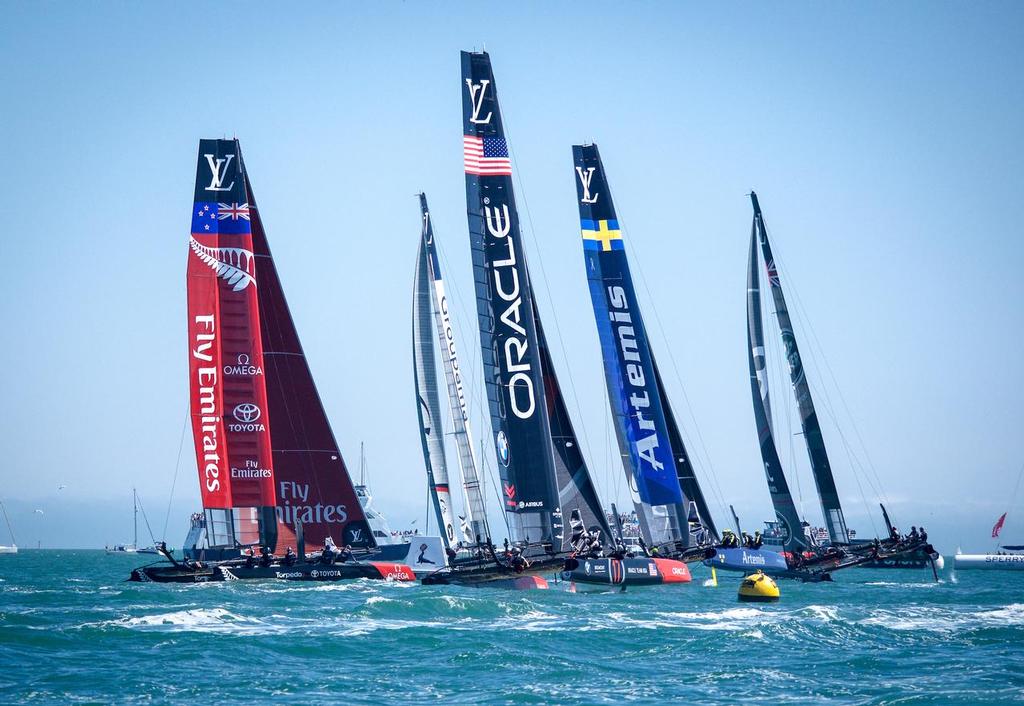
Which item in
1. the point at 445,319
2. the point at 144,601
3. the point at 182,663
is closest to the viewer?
the point at 182,663

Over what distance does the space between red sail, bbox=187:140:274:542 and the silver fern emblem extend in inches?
1.5

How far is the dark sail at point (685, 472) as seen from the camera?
2064 inches

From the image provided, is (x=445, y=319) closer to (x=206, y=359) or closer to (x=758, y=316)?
(x=206, y=359)

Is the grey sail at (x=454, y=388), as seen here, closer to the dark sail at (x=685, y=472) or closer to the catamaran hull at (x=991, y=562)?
the dark sail at (x=685, y=472)

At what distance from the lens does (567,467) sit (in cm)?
4572

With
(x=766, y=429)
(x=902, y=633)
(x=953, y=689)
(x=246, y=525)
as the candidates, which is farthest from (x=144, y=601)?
(x=766, y=429)

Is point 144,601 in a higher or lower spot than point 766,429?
lower

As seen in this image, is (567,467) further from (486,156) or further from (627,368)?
(486,156)

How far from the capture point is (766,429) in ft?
192

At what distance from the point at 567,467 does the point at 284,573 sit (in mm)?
10688

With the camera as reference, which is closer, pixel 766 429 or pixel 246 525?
pixel 246 525

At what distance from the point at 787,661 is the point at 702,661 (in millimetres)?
1767

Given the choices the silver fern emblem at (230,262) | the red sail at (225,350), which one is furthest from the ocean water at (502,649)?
the silver fern emblem at (230,262)

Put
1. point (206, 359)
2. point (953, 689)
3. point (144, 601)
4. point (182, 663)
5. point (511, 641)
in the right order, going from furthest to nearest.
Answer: point (206, 359)
point (144, 601)
point (511, 641)
point (182, 663)
point (953, 689)
